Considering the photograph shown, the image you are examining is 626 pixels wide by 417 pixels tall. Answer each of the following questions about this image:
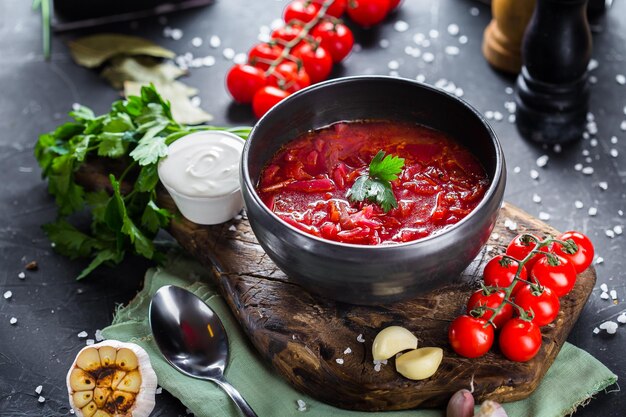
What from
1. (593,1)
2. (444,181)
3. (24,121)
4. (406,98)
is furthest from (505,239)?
(24,121)

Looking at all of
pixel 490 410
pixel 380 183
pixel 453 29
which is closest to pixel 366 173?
pixel 380 183

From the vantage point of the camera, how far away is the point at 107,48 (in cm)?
434

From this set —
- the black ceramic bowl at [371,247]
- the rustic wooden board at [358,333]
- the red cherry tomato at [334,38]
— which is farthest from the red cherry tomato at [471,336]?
the red cherry tomato at [334,38]

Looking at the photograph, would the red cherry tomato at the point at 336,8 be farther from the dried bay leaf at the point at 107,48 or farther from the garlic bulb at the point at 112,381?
the garlic bulb at the point at 112,381

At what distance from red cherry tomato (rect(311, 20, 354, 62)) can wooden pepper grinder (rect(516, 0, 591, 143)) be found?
874mm

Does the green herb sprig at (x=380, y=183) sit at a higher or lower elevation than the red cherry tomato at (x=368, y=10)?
higher

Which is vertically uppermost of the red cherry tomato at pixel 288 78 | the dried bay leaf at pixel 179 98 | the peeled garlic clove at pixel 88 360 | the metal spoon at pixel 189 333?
the red cherry tomato at pixel 288 78

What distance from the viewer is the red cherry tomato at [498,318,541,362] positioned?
2686mm

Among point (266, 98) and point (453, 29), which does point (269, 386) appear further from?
point (453, 29)

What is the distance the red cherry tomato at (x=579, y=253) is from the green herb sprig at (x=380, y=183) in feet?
1.98

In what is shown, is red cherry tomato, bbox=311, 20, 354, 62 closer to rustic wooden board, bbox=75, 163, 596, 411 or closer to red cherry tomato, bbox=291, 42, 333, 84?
red cherry tomato, bbox=291, 42, 333, 84

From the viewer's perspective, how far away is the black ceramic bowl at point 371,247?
2588 mm

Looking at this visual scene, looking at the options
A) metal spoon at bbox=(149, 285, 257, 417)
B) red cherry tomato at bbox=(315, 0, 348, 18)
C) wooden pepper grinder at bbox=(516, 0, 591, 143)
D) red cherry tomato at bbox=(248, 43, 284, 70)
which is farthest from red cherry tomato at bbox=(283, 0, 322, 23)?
metal spoon at bbox=(149, 285, 257, 417)

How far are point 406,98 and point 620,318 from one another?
1.11m
